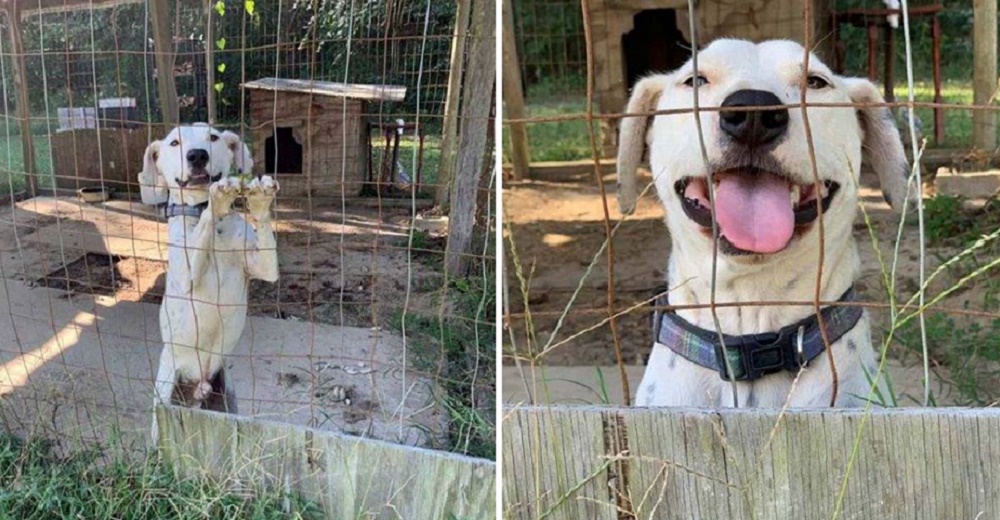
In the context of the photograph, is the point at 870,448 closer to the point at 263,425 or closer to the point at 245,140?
the point at 263,425

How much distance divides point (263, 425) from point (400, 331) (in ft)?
4.51

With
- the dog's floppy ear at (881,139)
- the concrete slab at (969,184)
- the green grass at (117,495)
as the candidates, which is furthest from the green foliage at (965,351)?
the concrete slab at (969,184)

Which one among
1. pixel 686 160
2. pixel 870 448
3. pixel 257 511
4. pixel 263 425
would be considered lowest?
pixel 257 511

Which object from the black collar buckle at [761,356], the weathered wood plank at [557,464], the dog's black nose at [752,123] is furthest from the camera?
the black collar buckle at [761,356]

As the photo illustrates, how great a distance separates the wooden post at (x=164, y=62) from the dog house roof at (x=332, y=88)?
424 millimetres

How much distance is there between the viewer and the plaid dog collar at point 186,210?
4223 millimetres

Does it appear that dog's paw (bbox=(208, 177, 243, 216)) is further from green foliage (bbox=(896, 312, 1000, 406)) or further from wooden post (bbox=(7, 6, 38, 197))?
green foliage (bbox=(896, 312, 1000, 406))

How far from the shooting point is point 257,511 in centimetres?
347

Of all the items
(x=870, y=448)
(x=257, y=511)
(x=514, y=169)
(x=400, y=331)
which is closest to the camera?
(x=870, y=448)

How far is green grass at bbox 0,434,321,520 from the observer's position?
353cm

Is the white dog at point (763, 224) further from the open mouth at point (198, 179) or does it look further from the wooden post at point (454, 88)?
the open mouth at point (198, 179)

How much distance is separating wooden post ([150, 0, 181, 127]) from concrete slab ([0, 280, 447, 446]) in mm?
884

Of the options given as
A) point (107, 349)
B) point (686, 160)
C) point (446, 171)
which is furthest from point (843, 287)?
point (107, 349)

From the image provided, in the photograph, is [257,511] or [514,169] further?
[514,169]
